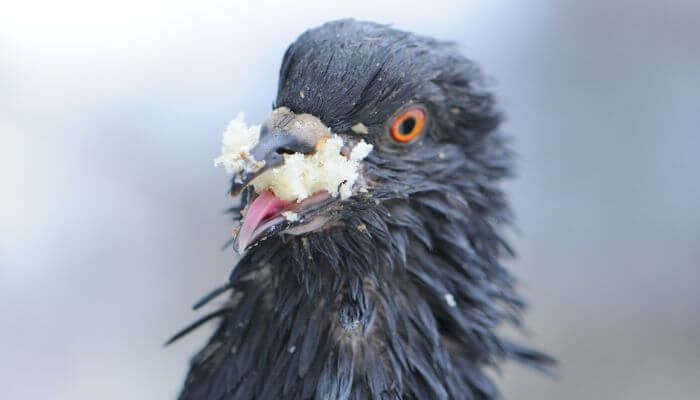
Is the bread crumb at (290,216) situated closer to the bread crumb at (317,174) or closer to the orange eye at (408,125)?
the bread crumb at (317,174)

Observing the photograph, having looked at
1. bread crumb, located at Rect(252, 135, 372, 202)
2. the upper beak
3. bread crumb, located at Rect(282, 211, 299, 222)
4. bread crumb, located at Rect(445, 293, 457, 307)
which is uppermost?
the upper beak

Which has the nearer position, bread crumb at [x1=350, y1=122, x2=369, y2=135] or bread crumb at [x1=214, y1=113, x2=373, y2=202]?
bread crumb at [x1=214, y1=113, x2=373, y2=202]

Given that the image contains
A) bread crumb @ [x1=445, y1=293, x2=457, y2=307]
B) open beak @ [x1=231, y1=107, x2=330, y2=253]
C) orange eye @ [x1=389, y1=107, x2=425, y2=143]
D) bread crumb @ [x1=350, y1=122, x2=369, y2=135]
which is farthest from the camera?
bread crumb @ [x1=445, y1=293, x2=457, y2=307]

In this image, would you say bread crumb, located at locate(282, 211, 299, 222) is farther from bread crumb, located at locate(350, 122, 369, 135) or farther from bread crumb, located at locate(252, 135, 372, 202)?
bread crumb, located at locate(350, 122, 369, 135)

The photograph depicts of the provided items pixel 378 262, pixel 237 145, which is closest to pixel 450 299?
pixel 378 262

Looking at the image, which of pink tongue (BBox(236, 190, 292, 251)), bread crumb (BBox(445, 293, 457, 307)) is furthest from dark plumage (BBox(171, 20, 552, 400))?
pink tongue (BBox(236, 190, 292, 251))

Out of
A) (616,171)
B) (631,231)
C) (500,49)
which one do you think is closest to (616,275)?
(631,231)
